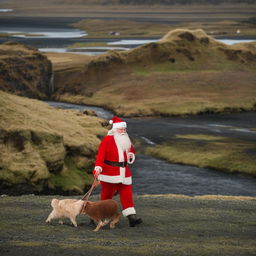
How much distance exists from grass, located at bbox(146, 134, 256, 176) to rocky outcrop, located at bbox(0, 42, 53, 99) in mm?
45435

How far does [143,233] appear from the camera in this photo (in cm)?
1794

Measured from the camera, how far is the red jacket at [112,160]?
18.9 meters

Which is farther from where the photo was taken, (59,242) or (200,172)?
(200,172)

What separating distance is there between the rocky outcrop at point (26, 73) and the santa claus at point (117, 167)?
285 ft

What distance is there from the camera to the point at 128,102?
102 metres

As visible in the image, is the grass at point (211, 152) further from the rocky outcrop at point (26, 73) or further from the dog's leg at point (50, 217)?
the rocky outcrop at point (26, 73)

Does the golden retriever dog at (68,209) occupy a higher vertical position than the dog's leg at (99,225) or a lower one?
higher

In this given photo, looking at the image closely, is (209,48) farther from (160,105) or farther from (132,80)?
(160,105)

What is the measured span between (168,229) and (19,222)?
15.8ft

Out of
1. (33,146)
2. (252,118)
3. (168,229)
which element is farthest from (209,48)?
(168,229)

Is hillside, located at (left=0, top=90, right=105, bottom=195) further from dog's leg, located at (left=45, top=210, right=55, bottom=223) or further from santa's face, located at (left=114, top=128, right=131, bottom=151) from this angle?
santa's face, located at (left=114, top=128, right=131, bottom=151)

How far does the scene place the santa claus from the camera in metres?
18.9

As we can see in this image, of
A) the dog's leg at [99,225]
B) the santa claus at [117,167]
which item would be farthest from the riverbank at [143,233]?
the santa claus at [117,167]

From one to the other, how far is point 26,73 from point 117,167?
93.1m
